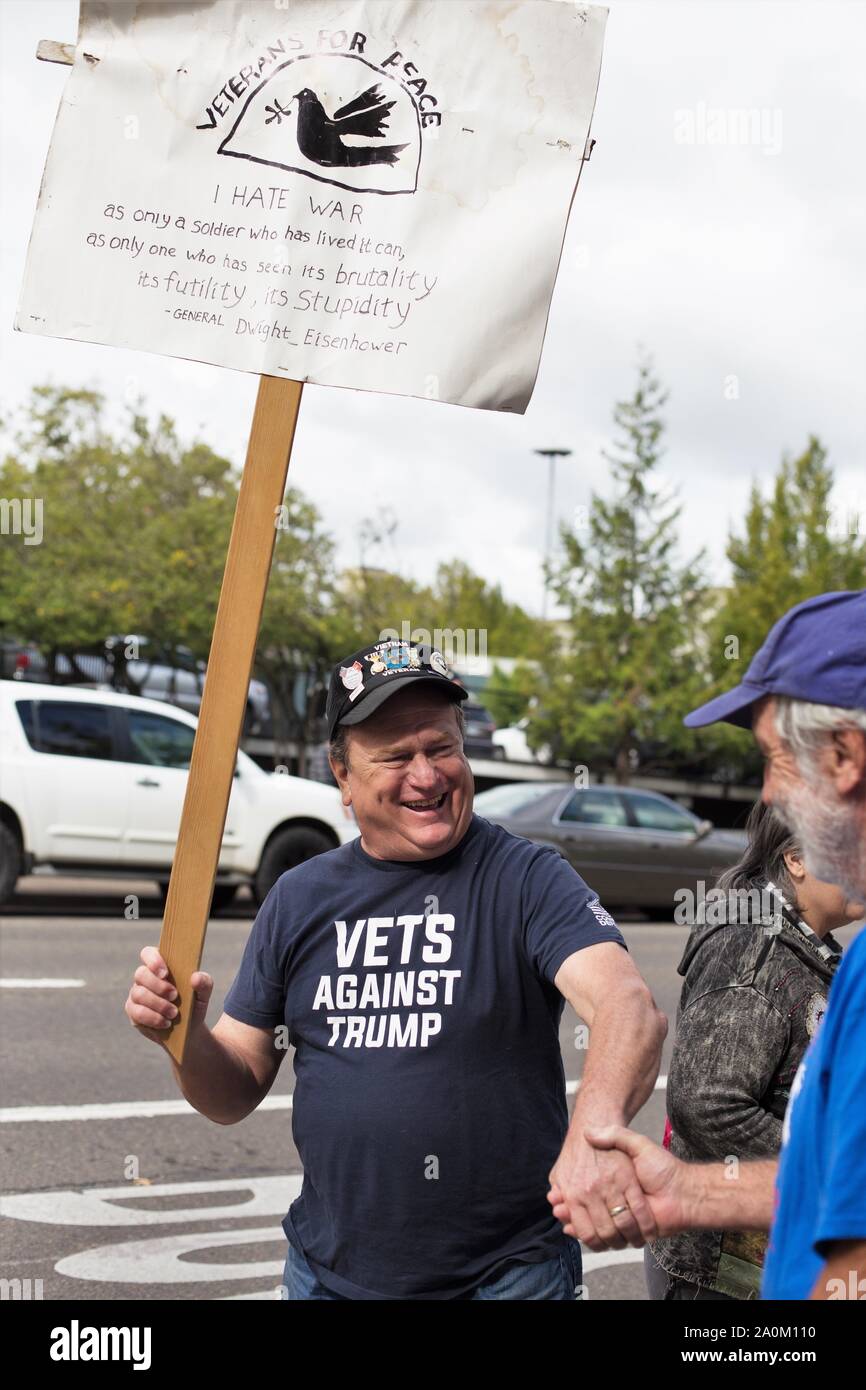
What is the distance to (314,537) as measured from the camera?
84.9 ft

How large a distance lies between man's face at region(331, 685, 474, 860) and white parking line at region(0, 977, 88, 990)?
23.0 ft

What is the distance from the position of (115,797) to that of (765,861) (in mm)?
10633

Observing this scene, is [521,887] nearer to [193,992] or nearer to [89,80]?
[193,992]

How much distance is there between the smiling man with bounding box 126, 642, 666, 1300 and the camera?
7.62 ft

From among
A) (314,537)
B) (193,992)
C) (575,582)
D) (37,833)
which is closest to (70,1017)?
(37,833)

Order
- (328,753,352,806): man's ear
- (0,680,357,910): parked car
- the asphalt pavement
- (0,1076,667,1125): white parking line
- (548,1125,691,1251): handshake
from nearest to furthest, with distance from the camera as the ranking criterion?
(548,1125,691,1251): handshake
(328,753,352,806): man's ear
the asphalt pavement
(0,1076,667,1125): white parking line
(0,680,357,910): parked car

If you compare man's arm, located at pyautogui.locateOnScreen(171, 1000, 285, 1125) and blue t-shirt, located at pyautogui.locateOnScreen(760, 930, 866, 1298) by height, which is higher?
blue t-shirt, located at pyautogui.locateOnScreen(760, 930, 866, 1298)

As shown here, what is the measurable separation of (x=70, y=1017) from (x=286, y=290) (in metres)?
6.54

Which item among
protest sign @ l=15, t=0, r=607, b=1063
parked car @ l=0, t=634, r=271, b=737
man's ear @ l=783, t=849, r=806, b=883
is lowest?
man's ear @ l=783, t=849, r=806, b=883

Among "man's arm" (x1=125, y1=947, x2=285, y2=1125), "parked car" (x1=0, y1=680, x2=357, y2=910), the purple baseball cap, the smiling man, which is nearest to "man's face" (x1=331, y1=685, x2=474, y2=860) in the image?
the smiling man

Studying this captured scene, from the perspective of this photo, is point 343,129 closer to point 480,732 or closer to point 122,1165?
point 122,1165

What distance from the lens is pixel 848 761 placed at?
5.52ft

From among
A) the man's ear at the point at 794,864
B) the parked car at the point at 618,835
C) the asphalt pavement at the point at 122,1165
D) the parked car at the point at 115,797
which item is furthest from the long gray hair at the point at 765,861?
the parked car at the point at 618,835

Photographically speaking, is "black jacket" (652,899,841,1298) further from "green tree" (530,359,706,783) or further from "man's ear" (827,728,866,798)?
"green tree" (530,359,706,783)
